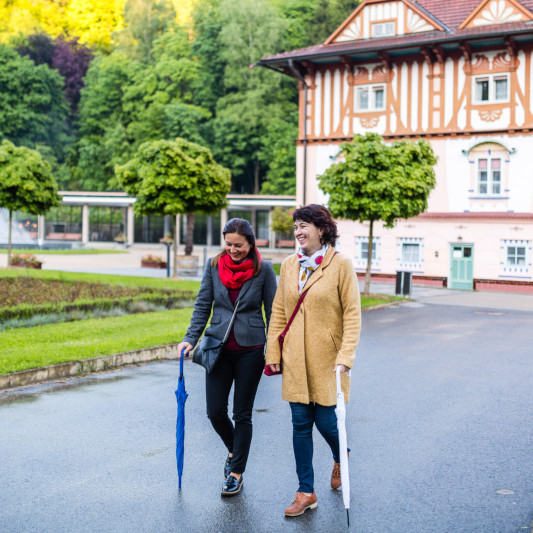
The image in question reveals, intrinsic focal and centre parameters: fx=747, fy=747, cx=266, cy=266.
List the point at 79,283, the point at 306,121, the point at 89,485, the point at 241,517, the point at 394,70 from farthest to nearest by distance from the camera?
1. the point at 306,121
2. the point at 394,70
3. the point at 79,283
4. the point at 89,485
5. the point at 241,517

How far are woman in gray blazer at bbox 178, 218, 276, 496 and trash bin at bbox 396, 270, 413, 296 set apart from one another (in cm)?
1938

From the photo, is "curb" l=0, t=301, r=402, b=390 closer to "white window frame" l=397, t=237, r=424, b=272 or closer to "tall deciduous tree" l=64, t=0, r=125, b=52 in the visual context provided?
"white window frame" l=397, t=237, r=424, b=272

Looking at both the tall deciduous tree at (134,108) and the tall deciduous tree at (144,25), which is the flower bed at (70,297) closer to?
the tall deciduous tree at (134,108)

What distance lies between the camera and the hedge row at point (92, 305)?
14.1m

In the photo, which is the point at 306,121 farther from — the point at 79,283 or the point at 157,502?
the point at 157,502

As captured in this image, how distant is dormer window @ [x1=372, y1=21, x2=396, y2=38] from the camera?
3153 cm

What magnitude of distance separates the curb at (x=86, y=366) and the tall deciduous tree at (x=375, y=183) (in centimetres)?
1140

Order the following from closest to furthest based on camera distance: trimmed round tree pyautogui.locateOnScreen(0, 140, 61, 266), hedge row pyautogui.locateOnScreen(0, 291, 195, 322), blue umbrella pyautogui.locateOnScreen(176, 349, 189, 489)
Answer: blue umbrella pyautogui.locateOnScreen(176, 349, 189, 489) → hedge row pyautogui.locateOnScreen(0, 291, 195, 322) → trimmed round tree pyautogui.locateOnScreen(0, 140, 61, 266)

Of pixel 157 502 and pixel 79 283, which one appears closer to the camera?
pixel 157 502

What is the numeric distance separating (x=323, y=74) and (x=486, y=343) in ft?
69.9

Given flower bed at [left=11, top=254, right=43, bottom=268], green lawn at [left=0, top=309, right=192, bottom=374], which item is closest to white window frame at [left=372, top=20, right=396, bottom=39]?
flower bed at [left=11, top=254, right=43, bottom=268]

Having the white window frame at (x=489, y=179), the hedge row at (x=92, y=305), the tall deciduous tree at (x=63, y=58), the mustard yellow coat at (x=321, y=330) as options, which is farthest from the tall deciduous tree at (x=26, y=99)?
the mustard yellow coat at (x=321, y=330)

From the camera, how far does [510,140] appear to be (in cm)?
2911

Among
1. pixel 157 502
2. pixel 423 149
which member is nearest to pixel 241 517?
pixel 157 502
